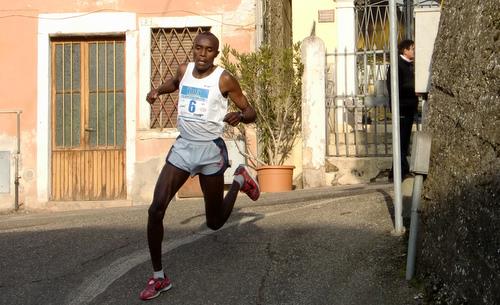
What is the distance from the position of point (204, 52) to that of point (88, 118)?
7697mm

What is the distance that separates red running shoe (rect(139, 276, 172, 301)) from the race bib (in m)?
1.15

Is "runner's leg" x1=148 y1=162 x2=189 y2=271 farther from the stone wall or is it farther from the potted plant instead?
the potted plant

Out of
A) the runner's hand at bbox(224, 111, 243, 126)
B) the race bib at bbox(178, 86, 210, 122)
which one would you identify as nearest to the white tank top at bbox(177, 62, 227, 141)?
the race bib at bbox(178, 86, 210, 122)

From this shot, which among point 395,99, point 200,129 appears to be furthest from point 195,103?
point 395,99

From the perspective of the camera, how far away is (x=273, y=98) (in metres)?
11.0

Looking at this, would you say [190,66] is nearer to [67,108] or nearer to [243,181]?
[243,181]

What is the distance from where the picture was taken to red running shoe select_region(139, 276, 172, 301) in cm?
477

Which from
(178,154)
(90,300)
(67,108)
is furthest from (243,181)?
(67,108)

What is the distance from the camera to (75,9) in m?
12.2

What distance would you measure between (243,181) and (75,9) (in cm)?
764

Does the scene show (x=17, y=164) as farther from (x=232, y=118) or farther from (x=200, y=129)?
(x=232, y=118)

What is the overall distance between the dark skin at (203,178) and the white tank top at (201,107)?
5cm

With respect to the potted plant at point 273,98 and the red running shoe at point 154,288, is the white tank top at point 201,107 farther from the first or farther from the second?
the potted plant at point 273,98

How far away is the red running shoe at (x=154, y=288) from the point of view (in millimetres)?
4773
